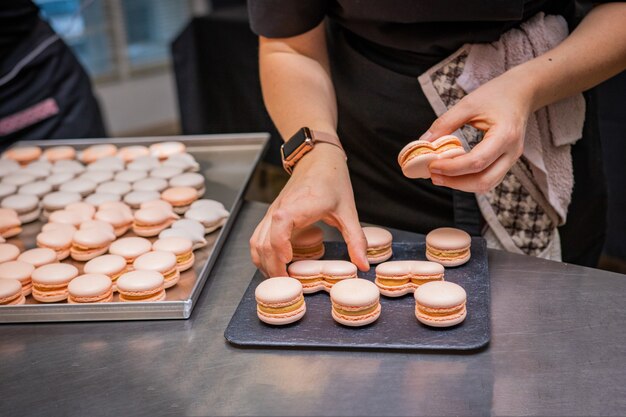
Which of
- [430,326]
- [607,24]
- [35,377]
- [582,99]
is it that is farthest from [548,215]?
[35,377]

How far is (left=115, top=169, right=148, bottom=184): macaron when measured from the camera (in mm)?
1577

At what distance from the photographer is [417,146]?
1.04 metres

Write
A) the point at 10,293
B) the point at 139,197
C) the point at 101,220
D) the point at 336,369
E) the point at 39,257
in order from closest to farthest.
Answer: the point at 336,369, the point at 10,293, the point at 39,257, the point at 101,220, the point at 139,197

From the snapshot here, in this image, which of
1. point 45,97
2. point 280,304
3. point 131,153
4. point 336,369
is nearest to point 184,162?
point 131,153

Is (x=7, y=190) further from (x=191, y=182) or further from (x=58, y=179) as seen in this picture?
(x=191, y=182)

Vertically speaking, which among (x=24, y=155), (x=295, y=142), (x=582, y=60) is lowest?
(x=24, y=155)

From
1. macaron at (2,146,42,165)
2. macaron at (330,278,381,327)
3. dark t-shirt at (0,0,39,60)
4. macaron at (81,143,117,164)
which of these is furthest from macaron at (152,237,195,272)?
dark t-shirt at (0,0,39,60)

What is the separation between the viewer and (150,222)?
52.4 inches

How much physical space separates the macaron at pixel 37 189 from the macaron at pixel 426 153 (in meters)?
0.82

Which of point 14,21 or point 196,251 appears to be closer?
point 196,251

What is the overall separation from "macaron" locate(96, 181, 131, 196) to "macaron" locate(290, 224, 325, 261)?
522 millimetres

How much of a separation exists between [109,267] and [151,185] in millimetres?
376

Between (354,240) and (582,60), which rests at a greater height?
(582,60)

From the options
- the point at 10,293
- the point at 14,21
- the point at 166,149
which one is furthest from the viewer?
the point at 14,21
